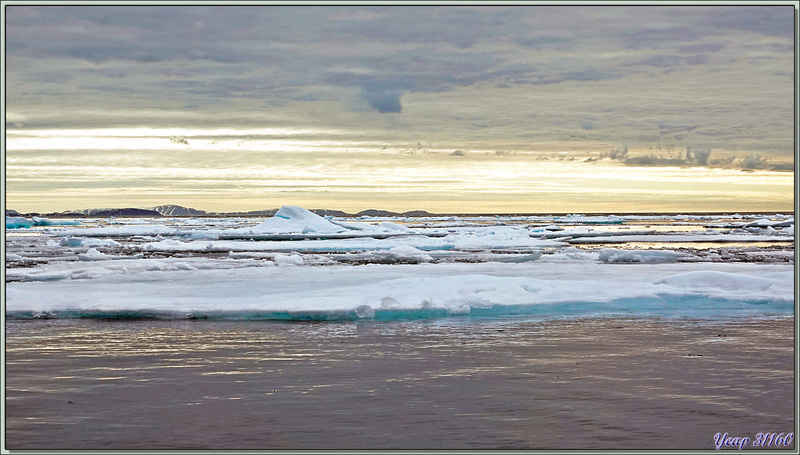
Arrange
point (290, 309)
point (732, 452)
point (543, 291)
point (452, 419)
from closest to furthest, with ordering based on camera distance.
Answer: point (732, 452)
point (452, 419)
point (290, 309)
point (543, 291)

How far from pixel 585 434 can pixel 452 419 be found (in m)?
1.10

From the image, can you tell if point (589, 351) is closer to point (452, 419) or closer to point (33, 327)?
point (452, 419)

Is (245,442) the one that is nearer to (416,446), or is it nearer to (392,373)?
(416,446)

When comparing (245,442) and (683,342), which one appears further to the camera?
(683,342)

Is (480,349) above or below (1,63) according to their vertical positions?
below

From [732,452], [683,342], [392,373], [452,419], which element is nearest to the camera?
[732,452]

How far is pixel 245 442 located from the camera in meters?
5.67

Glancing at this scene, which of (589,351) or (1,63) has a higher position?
(1,63)

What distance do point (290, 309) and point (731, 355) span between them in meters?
6.47

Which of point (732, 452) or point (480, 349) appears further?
point (480, 349)

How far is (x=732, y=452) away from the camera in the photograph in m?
5.55

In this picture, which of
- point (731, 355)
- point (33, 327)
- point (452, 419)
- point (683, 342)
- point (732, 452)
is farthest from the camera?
point (33, 327)

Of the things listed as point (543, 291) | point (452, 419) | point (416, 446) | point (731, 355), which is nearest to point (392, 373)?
point (452, 419)

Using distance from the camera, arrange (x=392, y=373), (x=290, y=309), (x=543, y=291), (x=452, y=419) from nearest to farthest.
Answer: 1. (x=452, y=419)
2. (x=392, y=373)
3. (x=290, y=309)
4. (x=543, y=291)
